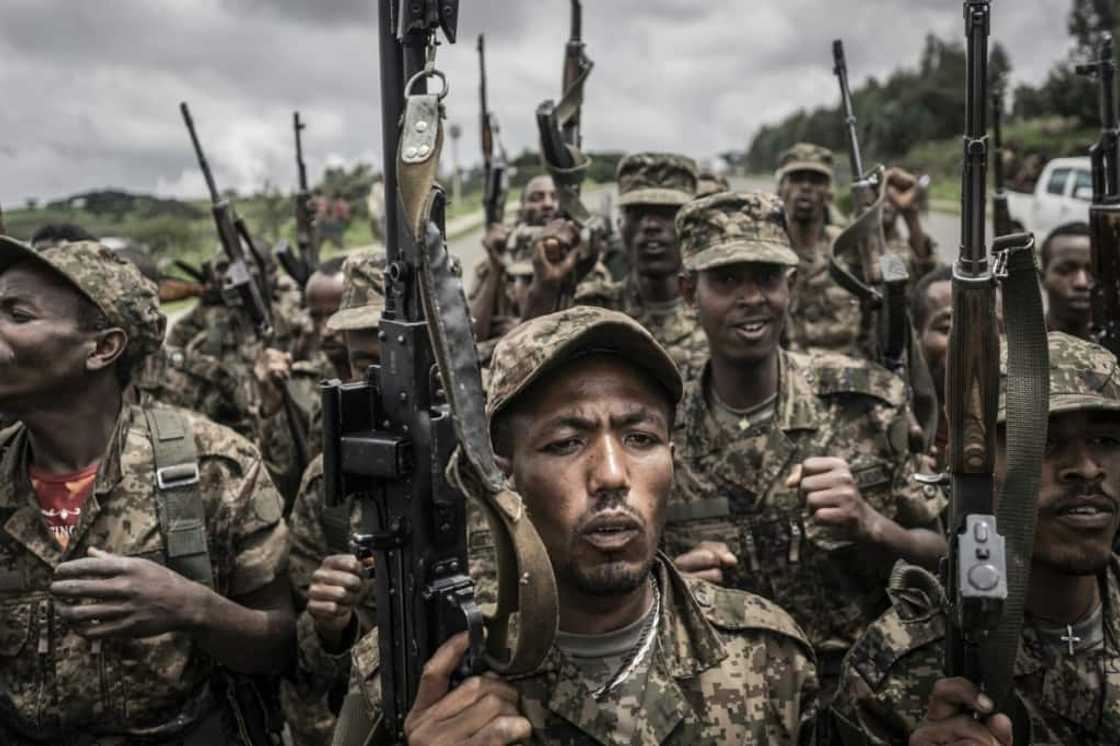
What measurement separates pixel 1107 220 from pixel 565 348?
3061 millimetres

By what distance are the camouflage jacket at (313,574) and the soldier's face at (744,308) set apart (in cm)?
116

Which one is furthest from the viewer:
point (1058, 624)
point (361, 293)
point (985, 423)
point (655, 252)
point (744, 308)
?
point (655, 252)

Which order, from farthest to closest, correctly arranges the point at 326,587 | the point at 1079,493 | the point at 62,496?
the point at 62,496, the point at 326,587, the point at 1079,493

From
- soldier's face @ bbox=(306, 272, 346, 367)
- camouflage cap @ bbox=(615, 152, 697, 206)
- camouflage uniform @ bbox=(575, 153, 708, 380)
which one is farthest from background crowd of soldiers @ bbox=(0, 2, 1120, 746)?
soldier's face @ bbox=(306, 272, 346, 367)

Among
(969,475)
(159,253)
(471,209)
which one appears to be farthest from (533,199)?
(471,209)

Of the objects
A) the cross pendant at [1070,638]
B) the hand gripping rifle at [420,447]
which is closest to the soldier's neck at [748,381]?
the cross pendant at [1070,638]

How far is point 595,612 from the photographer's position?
248 cm

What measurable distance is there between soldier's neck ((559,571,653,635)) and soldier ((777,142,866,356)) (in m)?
4.60

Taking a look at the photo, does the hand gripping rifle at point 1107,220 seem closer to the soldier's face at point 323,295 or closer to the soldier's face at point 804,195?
the soldier's face at point 804,195

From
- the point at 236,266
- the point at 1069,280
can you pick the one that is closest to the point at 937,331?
the point at 1069,280

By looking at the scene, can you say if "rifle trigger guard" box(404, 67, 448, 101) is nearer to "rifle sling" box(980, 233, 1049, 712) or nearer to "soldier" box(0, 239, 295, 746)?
"rifle sling" box(980, 233, 1049, 712)

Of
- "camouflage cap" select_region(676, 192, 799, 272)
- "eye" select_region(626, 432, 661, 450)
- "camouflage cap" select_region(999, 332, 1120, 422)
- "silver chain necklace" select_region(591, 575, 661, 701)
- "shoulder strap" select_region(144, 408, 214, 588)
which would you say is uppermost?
"camouflage cap" select_region(676, 192, 799, 272)

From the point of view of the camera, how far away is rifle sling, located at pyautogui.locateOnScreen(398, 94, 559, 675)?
6.41 feet

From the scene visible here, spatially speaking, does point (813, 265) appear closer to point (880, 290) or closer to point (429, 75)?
point (880, 290)
